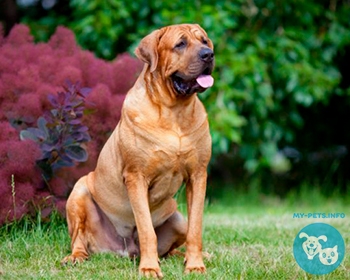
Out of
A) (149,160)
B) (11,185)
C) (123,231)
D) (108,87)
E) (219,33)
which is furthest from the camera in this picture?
(219,33)

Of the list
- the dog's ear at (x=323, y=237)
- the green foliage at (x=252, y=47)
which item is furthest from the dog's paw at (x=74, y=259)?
the green foliage at (x=252, y=47)

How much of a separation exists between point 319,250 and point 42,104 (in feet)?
8.97

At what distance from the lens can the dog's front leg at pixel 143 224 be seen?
A: 4.05 meters

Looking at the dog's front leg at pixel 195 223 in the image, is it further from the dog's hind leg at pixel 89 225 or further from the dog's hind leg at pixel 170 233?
the dog's hind leg at pixel 89 225

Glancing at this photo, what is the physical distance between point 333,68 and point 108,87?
3706mm

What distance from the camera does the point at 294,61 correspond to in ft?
26.6

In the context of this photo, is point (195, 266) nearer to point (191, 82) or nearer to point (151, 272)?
point (151, 272)

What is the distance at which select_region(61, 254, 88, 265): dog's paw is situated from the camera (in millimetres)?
4329

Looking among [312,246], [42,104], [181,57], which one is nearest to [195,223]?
[312,246]

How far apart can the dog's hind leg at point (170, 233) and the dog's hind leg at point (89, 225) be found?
11.1 inches

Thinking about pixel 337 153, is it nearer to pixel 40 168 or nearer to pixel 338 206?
pixel 338 206

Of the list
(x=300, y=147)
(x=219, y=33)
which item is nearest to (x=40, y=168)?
(x=219, y=33)

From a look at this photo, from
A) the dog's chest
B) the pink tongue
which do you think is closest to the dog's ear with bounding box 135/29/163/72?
the pink tongue

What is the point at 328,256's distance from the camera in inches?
168
